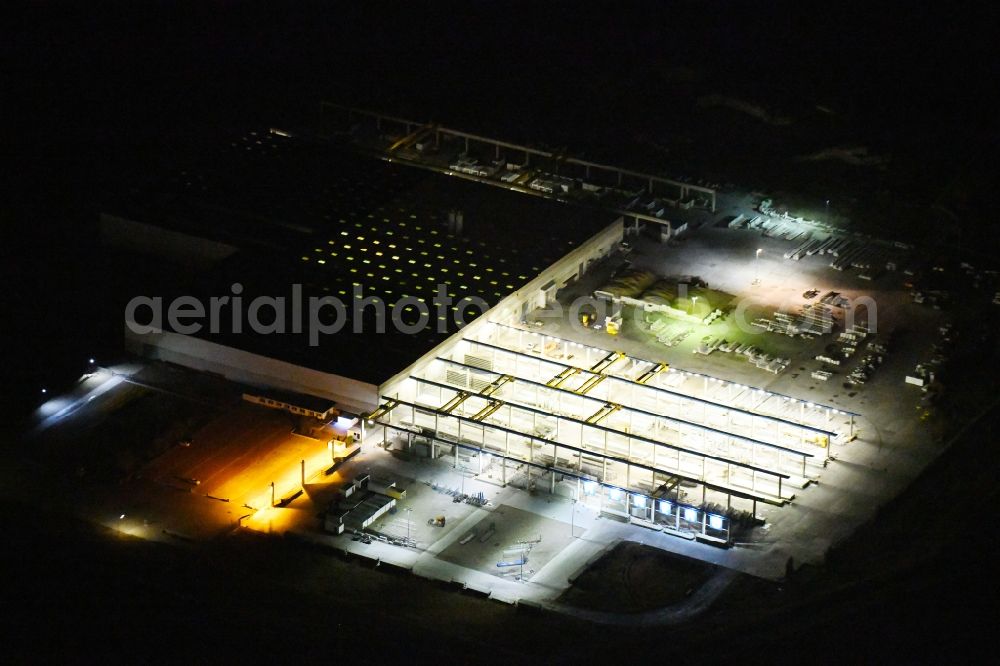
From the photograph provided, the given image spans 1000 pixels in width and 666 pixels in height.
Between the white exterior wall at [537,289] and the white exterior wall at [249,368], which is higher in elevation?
the white exterior wall at [537,289]

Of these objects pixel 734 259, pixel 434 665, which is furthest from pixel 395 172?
pixel 434 665

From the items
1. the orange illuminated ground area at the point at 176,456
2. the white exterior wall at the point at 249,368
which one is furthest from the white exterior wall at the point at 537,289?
the orange illuminated ground area at the point at 176,456

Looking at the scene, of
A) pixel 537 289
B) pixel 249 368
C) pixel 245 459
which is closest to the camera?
pixel 245 459

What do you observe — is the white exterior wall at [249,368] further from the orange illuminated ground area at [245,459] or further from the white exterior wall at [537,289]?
the orange illuminated ground area at [245,459]

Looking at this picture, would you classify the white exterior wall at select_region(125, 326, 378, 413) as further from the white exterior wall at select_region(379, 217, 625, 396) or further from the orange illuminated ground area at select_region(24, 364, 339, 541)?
the white exterior wall at select_region(379, 217, 625, 396)

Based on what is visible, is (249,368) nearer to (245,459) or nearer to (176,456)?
(245,459)

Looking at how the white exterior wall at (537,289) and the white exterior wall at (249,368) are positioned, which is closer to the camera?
the white exterior wall at (249,368)

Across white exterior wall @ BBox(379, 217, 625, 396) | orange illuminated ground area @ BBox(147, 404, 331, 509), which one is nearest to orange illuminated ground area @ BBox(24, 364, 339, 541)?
orange illuminated ground area @ BBox(147, 404, 331, 509)

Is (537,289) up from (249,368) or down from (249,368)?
up

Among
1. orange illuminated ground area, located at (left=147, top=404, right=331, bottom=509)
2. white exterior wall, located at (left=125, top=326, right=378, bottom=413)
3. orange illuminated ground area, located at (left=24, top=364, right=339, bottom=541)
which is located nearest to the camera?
orange illuminated ground area, located at (left=24, top=364, right=339, bottom=541)

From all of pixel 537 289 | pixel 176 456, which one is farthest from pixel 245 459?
pixel 537 289

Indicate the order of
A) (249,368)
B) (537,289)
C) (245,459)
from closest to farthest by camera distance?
(245,459) → (249,368) → (537,289)

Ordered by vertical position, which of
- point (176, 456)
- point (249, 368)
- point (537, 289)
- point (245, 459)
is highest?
point (537, 289)
